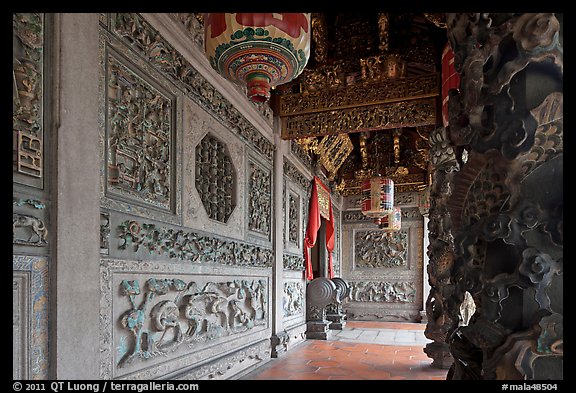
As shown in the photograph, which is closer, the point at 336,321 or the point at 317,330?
the point at 317,330

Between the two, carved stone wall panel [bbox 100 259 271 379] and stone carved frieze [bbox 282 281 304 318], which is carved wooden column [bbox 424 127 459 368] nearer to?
carved stone wall panel [bbox 100 259 271 379]

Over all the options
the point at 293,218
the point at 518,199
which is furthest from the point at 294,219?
the point at 518,199

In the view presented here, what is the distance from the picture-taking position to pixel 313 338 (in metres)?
6.26

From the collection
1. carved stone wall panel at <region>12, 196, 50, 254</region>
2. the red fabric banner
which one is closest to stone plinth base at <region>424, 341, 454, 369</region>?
the red fabric banner

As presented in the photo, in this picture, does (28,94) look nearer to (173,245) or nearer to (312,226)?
(173,245)

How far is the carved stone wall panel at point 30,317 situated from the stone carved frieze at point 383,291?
8543mm

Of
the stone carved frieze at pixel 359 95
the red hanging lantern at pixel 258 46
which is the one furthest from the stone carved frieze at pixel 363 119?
the red hanging lantern at pixel 258 46

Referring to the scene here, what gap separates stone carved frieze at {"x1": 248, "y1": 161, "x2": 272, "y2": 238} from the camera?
433cm

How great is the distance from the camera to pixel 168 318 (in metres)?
2.61

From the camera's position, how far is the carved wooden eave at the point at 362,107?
4559 mm

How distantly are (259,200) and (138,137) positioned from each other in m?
2.24
